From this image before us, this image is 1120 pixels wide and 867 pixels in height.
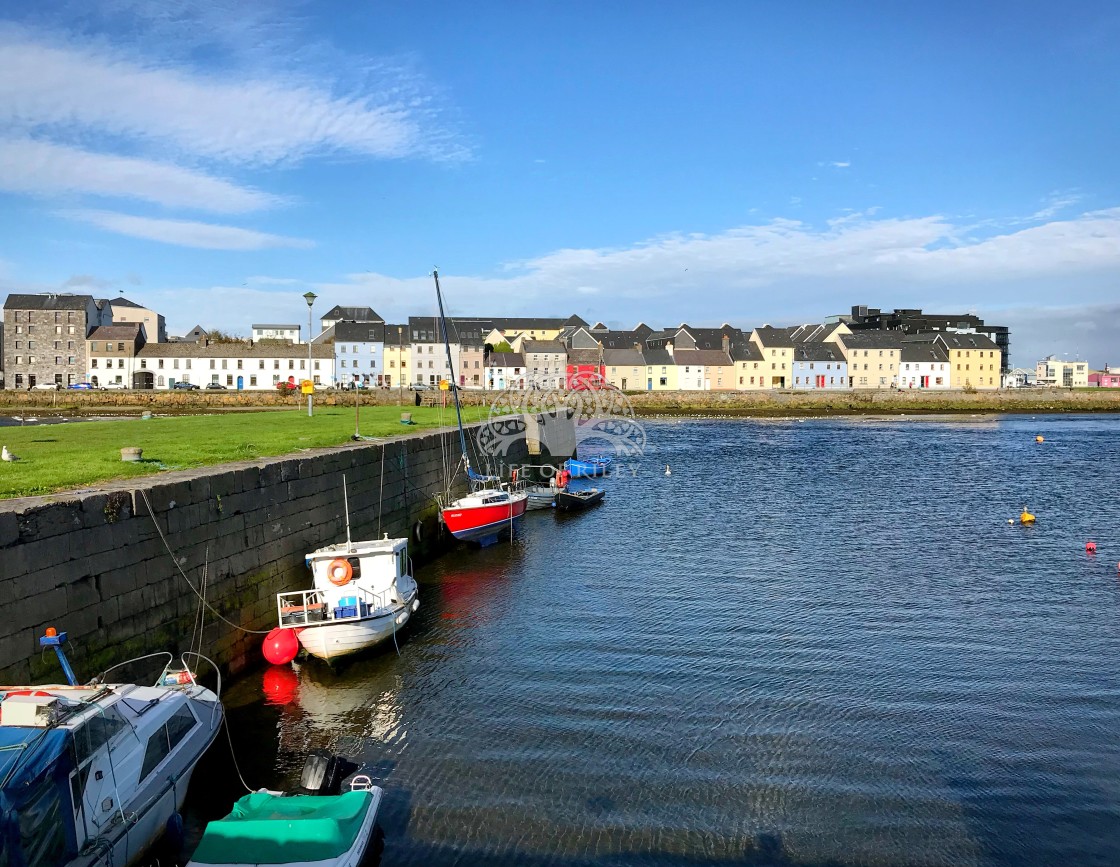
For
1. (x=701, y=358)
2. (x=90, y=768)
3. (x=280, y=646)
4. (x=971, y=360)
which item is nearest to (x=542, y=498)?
(x=280, y=646)

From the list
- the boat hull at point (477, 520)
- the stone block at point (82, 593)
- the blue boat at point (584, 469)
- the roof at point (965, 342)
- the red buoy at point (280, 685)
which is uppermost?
the roof at point (965, 342)

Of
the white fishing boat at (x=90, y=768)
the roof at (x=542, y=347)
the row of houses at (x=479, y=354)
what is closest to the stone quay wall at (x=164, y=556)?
the white fishing boat at (x=90, y=768)

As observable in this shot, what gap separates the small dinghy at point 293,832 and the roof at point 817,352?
147788 mm

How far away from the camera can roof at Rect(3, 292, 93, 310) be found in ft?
350

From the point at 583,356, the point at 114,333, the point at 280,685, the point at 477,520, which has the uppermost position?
the point at 114,333

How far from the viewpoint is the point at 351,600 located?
18.7 meters

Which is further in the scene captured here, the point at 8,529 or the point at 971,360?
the point at 971,360

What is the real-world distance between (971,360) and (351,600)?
15791cm

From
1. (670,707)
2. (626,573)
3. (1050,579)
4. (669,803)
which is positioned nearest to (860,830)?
(669,803)

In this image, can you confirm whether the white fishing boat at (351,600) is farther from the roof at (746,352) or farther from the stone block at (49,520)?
the roof at (746,352)

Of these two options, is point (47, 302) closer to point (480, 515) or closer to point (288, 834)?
point (480, 515)

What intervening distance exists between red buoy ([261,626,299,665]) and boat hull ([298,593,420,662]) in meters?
0.22

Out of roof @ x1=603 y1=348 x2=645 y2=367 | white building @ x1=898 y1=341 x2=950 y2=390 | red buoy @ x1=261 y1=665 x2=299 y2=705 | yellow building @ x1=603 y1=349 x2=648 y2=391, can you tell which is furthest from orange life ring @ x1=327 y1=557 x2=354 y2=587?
white building @ x1=898 y1=341 x2=950 y2=390

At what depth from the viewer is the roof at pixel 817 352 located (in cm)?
15212
